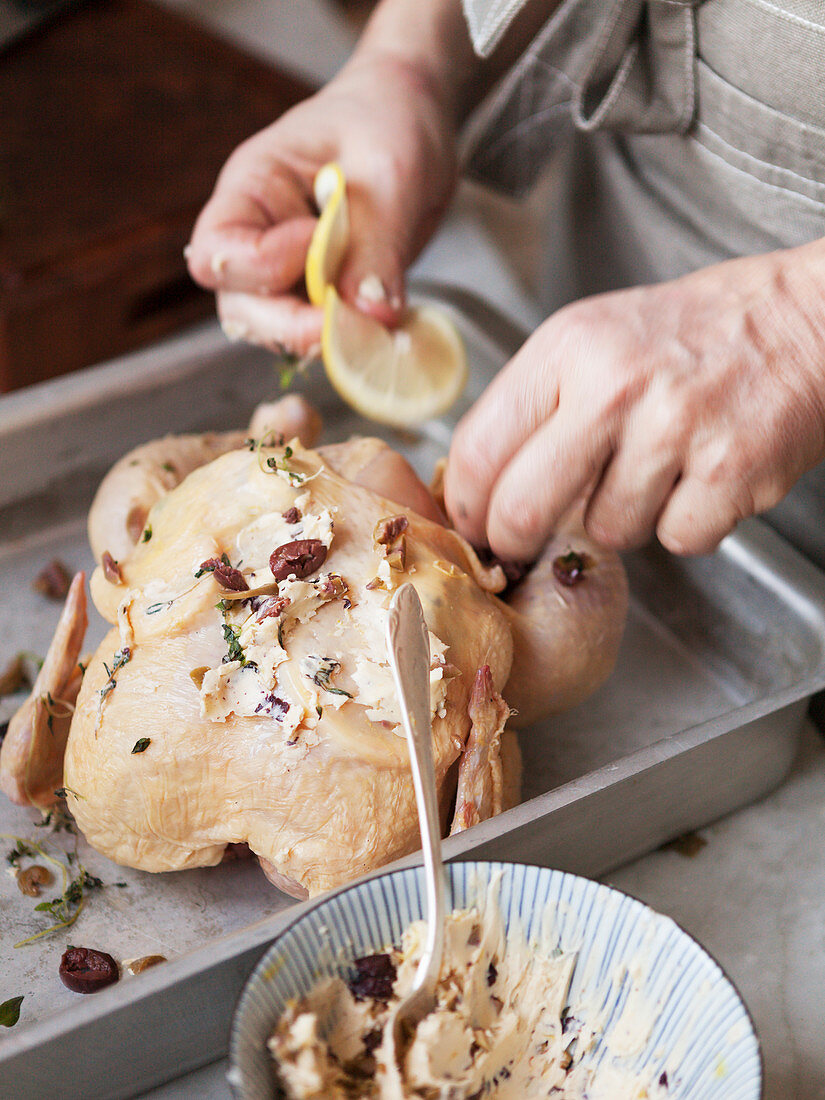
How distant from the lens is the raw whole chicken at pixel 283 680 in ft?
4.21

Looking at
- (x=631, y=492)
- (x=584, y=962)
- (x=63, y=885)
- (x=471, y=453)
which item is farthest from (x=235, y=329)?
(x=584, y=962)

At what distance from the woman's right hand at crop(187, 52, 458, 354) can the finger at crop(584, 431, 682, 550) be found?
0.63 m

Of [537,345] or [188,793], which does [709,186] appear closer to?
[537,345]

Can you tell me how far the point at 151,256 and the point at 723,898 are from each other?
1975 millimetres

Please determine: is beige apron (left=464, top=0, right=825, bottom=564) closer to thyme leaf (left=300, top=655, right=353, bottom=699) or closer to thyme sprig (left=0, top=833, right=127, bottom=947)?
thyme leaf (left=300, top=655, right=353, bottom=699)

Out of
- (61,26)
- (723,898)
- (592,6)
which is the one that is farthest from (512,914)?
(61,26)

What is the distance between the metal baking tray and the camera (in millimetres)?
1136

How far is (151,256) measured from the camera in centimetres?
256

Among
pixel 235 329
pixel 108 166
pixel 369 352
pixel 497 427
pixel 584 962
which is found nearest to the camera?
pixel 584 962

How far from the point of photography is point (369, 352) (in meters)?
1.81

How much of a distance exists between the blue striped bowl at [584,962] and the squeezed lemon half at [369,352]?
938 mm

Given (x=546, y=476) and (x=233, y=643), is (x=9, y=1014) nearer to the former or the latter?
(x=233, y=643)

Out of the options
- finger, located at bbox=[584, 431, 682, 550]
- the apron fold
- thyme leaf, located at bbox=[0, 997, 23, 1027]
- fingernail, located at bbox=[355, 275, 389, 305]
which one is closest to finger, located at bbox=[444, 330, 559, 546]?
finger, located at bbox=[584, 431, 682, 550]

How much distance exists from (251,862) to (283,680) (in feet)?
1.23
